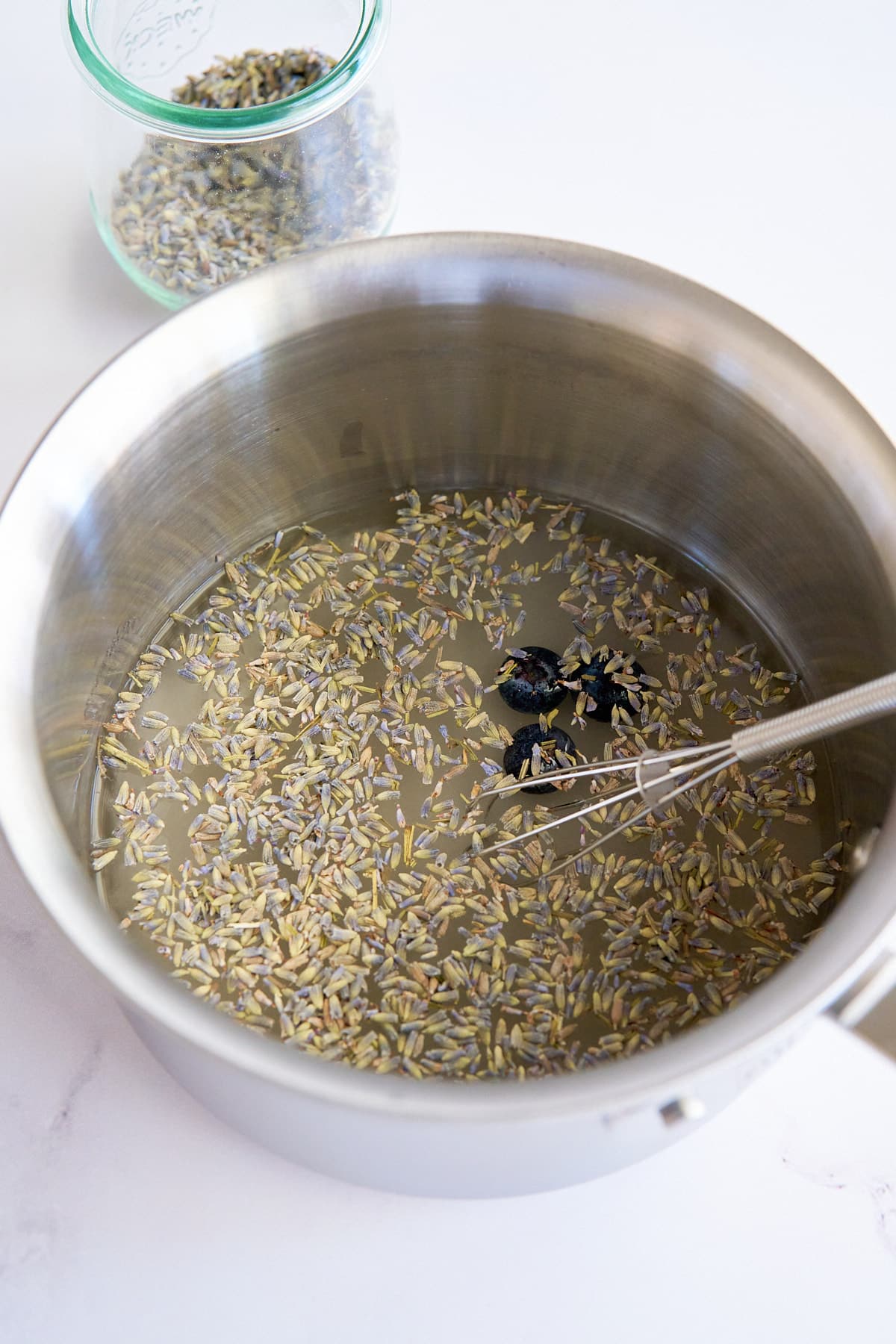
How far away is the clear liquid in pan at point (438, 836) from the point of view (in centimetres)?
75

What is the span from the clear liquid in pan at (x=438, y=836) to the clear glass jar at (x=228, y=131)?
211 millimetres

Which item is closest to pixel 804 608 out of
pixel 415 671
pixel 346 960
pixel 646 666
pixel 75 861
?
pixel 646 666

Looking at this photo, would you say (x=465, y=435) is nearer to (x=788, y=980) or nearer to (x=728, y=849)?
(x=728, y=849)

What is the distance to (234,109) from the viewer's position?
82 cm

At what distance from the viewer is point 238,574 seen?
905 millimetres

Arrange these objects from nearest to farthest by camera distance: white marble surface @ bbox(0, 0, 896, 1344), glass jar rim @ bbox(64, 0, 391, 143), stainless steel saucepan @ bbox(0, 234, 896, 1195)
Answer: stainless steel saucepan @ bbox(0, 234, 896, 1195), white marble surface @ bbox(0, 0, 896, 1344), glass jar rim @ bbox(64, 0, 391, 143)

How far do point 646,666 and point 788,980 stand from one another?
0.35 meters

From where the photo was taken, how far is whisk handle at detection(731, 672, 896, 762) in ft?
1.97

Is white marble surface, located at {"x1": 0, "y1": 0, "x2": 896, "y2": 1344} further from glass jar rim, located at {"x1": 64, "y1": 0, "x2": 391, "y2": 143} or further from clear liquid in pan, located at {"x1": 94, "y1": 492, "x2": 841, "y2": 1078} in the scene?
glass jar rim, located at {"x1": 64, "y1": 0, "x2": 391, "y2": 143}

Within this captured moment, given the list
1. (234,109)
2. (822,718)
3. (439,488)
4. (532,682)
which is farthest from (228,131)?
(822,718)

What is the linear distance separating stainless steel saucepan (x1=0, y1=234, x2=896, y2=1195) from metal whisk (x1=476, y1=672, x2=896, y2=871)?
0.20 ft

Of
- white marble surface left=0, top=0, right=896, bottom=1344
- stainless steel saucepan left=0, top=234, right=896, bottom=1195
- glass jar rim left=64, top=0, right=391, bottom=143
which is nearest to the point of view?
stainless steel saucepan left=0, top=234, right=896, bottom=1195

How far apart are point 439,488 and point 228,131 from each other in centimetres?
28

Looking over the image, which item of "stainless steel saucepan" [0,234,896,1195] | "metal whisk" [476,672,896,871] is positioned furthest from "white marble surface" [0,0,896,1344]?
"metal whisk" [476,672,896,871]
